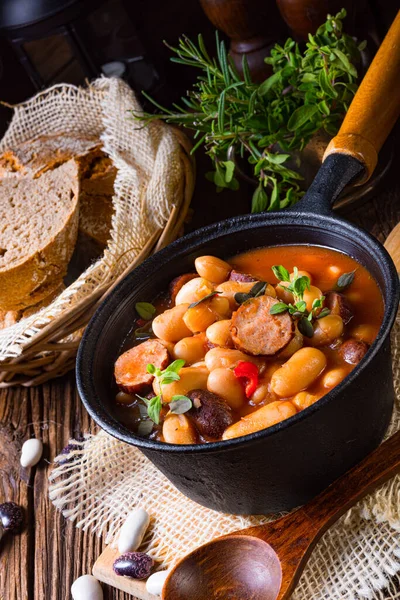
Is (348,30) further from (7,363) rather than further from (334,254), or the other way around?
(7,363)

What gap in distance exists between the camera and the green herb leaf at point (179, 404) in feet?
4.45

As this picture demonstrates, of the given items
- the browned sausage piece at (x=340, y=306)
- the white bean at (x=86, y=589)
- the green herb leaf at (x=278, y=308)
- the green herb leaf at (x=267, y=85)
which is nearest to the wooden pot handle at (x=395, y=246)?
the browned sausage piece at (x=340, y=306)

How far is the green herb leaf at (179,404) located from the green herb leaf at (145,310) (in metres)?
0.32

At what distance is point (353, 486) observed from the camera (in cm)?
135

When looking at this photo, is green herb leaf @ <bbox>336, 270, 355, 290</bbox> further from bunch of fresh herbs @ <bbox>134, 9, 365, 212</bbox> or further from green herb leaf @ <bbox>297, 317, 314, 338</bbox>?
bunch of fresh herbs @ <bbox>134, 9, 365, 212</bbox>

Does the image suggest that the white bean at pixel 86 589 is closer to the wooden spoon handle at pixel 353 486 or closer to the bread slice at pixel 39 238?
the wooden spoon handle at pixel 353 486

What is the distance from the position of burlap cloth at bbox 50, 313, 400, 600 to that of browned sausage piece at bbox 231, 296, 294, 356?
0.31 m

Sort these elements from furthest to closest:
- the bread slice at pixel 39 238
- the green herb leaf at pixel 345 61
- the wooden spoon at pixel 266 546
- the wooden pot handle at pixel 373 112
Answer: the bread slice at pixel 39 238
the green herb leaf at pixel 345 61
the wooden pot handle at pixel 373 112
the wooden spoon at pixel 266 546

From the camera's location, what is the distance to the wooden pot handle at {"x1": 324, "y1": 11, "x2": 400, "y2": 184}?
1.55m

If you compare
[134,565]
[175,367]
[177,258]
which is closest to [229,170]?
[177,258]

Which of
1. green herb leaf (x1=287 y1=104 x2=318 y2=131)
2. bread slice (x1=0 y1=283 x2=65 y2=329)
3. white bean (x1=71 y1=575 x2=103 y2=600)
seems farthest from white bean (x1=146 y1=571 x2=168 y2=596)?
green herb leaf (x1=287 y1=104 x2=318 y2=131)

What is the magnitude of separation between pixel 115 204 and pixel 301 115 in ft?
1.85

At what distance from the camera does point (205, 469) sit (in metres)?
1.30

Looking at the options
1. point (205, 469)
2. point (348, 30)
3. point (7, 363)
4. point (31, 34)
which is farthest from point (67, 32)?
point (205, 469)
